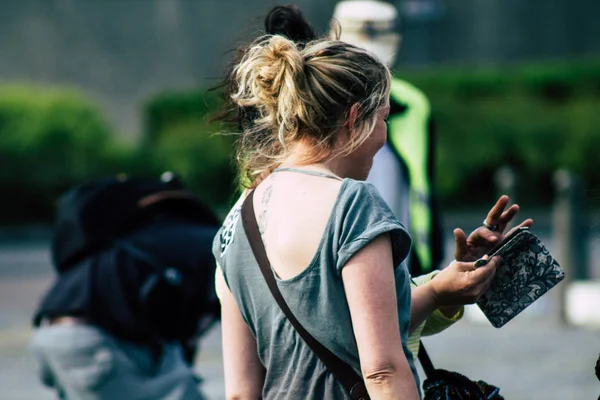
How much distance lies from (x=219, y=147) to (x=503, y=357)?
41.7ft

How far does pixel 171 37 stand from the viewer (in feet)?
76.2

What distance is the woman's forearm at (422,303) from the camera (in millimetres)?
2504

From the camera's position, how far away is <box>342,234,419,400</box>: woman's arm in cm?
220

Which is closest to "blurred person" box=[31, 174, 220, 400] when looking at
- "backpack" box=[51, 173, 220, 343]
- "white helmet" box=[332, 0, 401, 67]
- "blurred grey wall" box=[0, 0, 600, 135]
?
"backpack" box=[51, 173, 220, 343]

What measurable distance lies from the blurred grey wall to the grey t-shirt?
20.3 metres

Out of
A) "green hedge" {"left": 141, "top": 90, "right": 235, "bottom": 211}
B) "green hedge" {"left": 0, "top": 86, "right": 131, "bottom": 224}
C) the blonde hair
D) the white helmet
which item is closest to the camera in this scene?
the blonde hair

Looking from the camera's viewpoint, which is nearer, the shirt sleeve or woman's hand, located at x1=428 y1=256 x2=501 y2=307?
the shirt sleeve

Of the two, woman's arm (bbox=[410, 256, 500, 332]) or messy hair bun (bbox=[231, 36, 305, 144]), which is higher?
messy hair bun (bbox=[231, 36, 305, 144])

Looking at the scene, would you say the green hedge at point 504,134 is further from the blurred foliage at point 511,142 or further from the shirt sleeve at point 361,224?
the shirt sleeve at point 361,224

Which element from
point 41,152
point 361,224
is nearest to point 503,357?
point 361,224

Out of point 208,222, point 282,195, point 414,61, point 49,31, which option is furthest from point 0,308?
point 414,61

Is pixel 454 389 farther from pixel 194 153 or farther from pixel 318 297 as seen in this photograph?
pixel 194 153

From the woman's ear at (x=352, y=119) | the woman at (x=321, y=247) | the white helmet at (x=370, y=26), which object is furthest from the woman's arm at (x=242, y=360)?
the white helmet at (x=370, y=26)

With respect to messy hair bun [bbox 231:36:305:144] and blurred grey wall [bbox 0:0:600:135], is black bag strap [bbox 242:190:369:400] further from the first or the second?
blurred grey wall [bbox 0:0:600:135]
